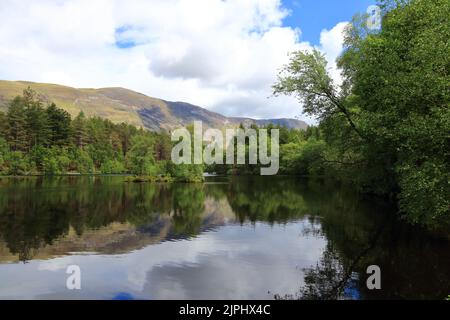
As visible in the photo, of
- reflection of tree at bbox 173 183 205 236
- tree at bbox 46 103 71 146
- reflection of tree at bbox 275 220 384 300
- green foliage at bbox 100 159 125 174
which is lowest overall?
reflection of tree at bbox 275 220 384 300

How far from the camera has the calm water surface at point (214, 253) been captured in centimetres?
1620

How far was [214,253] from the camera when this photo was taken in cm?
2277

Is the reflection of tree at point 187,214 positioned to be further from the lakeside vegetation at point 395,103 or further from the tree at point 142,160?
the tree at point 142,160

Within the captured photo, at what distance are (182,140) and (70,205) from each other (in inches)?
2071

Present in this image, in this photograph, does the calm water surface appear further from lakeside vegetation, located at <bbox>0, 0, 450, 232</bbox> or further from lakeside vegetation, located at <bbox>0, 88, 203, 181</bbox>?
lakeside vegetation, located at <bbox>0, 88, 203, 181</bbox>

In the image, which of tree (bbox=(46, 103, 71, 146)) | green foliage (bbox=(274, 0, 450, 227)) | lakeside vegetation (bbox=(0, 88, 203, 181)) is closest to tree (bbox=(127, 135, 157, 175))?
lakeside vegetation (bbox=(0, 88, 203, 181))

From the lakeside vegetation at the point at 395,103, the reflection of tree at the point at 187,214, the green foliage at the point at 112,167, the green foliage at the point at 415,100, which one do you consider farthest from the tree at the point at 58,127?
the green foliage at the point at 415,100

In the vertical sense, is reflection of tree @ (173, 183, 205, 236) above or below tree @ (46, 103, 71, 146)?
below

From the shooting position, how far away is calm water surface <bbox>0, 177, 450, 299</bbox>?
16203 mm

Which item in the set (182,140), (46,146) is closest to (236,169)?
(182,140)

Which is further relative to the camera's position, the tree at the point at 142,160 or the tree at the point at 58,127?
the tree at the point at 58,127

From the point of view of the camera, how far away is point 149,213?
3794 cm

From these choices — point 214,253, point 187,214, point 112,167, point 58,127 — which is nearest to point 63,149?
point 58,127

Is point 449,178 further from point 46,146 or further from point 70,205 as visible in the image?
point 46,146
